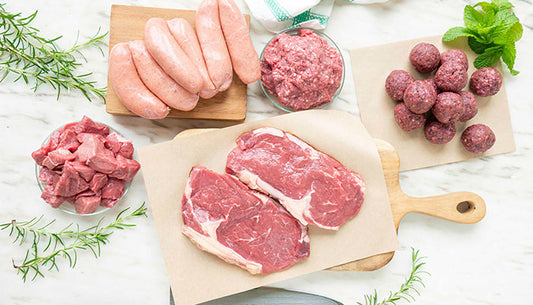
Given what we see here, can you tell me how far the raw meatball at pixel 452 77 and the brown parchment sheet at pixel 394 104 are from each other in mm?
207

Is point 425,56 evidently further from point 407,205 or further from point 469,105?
point 407,205

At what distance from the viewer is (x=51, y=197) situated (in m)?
2.51

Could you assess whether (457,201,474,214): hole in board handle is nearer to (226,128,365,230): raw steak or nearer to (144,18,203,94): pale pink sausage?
(226,128,365,230): raw steak

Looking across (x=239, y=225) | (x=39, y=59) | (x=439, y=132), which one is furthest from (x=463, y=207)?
(x=39, y=59)

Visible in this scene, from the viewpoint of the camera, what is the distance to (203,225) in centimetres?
251

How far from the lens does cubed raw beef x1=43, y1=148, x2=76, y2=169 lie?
239 centimetres

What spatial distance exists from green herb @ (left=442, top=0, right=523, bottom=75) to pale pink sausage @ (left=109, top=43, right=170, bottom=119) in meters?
1.92

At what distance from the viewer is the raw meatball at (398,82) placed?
2578 mm

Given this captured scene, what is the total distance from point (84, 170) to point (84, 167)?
20mm

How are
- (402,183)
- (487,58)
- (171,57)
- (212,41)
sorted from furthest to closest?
1. (402,183)
2. (487,58)
3. (212,41)
4. (171,57)

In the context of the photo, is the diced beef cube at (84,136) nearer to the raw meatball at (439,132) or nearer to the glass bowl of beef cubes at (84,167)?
the glass bowl of beef cubes at (84,167)

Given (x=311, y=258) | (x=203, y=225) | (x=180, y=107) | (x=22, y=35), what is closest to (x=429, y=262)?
(x=311, y=258)

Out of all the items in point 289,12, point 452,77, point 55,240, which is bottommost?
point 55,240

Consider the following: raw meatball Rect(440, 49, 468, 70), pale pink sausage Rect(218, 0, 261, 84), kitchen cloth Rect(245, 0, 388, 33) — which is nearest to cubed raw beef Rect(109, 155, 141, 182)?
pale pink sausage Rect(218, 0, 261, 84)
